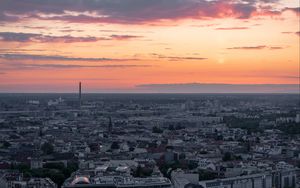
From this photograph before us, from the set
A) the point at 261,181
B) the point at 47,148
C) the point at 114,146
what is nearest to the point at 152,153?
the point at 114,146

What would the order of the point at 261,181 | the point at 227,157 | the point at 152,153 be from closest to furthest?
the point at 261,181 → the point at 227,157 → the point at 152,153

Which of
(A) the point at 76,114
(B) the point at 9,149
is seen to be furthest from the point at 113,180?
(A) the point at 76,114

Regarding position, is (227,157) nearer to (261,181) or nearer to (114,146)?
(261,181)

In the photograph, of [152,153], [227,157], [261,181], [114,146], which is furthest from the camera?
[114,146]

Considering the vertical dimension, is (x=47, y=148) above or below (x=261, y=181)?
above

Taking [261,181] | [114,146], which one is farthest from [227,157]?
[114,146]

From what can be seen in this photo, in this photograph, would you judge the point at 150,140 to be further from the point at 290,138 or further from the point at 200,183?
the point at 200,183

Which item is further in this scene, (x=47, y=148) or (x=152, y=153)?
(x=47, y=148)

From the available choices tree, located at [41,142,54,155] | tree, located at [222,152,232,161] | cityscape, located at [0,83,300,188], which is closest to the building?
cityscape, located at [0,83,300,188]

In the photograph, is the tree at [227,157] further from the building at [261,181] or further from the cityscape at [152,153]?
the building at [261,181]
